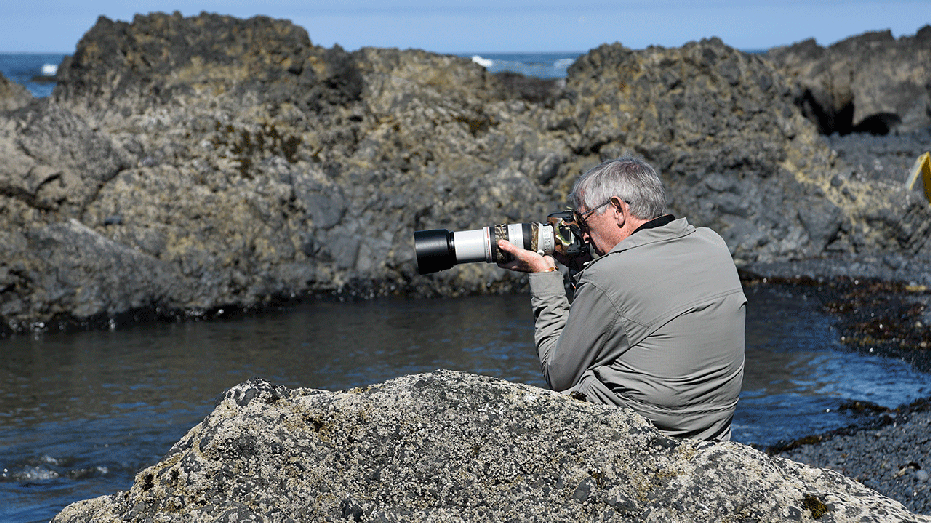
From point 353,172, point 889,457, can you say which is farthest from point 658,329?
point 353,172

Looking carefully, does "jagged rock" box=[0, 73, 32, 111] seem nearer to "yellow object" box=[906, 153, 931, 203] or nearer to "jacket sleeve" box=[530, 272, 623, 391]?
"jacket sleeve" box=[530, 272, 623, 391]

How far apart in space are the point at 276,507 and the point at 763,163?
16.1 meters

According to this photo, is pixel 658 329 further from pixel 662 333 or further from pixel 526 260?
pixel 526 260

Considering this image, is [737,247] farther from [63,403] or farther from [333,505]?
[333,505]

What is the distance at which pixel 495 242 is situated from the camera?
395cm

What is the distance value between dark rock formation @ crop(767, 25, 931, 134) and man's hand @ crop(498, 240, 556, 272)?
2972cm

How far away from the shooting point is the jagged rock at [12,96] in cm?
1493

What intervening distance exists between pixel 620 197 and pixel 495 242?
2.77 feet

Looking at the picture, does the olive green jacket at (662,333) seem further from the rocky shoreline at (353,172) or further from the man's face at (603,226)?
the rocky shoreline at (353,172)

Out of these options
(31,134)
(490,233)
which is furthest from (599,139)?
(490,233)

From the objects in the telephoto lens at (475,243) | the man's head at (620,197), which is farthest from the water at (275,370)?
the man's head at (620,197)

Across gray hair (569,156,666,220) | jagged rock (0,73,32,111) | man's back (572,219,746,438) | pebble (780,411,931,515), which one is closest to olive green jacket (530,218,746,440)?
man's back (572,219,746,438)

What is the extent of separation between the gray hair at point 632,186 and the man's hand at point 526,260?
532 millimetres

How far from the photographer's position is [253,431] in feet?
9.19
